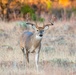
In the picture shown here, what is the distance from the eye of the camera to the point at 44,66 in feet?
35.7

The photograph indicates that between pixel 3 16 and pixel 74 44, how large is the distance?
10.3 metres

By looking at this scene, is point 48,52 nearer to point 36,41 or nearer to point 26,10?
point 36,41

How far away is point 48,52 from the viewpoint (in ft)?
44.4

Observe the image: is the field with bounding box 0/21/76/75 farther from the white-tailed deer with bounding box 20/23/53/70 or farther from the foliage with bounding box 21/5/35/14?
the foliage with bounding box 21/5/35/14

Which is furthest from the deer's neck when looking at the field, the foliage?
the foliage

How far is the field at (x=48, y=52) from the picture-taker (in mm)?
10156

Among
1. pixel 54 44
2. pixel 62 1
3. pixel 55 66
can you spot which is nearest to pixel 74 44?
pixel 54 44

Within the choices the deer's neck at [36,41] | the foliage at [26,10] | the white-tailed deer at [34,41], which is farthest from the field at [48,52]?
the foliage at [26,10]

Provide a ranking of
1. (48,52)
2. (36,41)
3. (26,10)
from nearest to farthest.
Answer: (36,41) → (48,52) → (26,10)

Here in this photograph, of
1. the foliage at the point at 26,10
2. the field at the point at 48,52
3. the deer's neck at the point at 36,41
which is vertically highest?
the deer's neck at the point at 36,41

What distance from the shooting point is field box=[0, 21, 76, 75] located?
10156 mm

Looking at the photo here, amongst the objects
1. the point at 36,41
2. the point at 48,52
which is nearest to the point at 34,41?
the point at 36,41

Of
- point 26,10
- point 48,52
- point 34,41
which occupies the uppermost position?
point 34,41

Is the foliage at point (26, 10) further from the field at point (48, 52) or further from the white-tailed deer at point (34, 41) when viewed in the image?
the white-tailed deer at point (34, 41)
